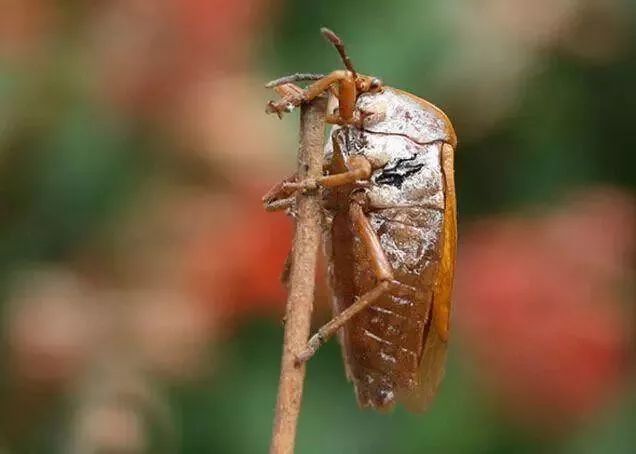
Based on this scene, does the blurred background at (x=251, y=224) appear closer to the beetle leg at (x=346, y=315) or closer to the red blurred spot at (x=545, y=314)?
the red blurred spot at (x=545, y=314)

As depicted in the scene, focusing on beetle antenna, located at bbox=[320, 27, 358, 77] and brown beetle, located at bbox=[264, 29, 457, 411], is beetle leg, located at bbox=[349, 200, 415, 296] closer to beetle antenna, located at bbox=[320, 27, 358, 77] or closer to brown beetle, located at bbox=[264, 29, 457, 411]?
brown beetle, located at bbox=[264, 29, 457, 411]

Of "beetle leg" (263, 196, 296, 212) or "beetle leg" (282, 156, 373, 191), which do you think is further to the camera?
"beetle leg" (263, 196, 296, 212)

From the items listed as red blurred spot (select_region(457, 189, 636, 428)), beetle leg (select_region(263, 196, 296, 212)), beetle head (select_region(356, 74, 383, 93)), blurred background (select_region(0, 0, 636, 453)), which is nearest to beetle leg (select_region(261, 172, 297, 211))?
beetle leg (select_region(263, 196, 296, 212))

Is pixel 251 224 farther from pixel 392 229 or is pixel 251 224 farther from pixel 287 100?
pixel 287 100

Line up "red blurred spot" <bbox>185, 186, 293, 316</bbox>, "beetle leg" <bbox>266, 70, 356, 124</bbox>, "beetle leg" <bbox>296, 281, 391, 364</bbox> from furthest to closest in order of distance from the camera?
"red blurred spot" <bbox>185, 186, 293, 316</bbox>
"beetle leg" <bbox>296, 281, 391, 364</bbox>
"beetle leg" <bbox>266, 70, 356, 124</bbox>

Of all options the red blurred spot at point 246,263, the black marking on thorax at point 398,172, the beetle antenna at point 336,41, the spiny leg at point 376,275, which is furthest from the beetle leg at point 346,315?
the red blurred spot at point 246,263

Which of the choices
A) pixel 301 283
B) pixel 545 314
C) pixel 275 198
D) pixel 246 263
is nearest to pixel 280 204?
pixel 275 198
